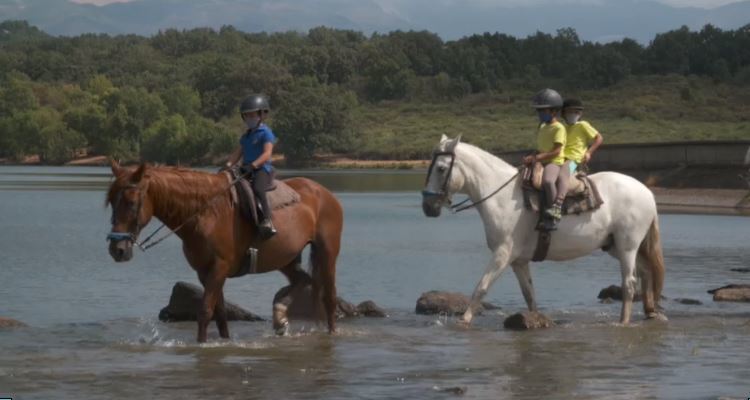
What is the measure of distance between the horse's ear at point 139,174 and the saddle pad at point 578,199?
16.3 ft

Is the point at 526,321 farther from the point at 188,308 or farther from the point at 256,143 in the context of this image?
the point at 188,308

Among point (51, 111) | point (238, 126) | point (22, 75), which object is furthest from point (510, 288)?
point (22, 75)

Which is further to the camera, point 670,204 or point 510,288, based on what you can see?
point 670,204

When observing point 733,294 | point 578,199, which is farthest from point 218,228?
point 733,294

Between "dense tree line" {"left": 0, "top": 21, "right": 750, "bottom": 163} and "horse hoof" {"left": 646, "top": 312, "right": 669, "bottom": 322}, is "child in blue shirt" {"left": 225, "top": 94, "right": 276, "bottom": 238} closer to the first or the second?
"horse hoof" {"left": 646, "top": 312, "right": 669, "bottom": 322}

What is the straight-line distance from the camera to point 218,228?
1538 cm

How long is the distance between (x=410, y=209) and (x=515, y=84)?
11426cm

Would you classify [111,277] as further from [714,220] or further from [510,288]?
[714,220]

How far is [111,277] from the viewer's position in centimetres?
2647

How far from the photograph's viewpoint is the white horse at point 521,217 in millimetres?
17359

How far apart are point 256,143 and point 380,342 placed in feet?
8.73

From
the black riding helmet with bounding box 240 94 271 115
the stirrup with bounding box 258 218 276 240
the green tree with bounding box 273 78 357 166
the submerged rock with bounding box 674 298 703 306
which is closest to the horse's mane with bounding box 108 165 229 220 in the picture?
the stirrup with bounding box 258 218 276 240

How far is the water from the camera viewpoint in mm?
13148

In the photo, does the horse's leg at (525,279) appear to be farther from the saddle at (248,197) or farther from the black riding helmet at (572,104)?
the saddle at (248,197)
